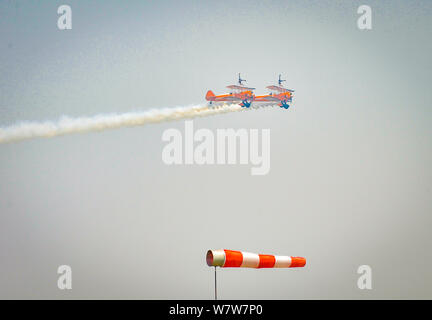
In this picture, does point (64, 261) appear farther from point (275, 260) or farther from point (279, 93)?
point (275, 260)

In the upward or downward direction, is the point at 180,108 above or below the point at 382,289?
above

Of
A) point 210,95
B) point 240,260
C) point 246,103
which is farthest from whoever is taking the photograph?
point 210,95

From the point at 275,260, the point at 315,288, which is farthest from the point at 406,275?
the point at 275,260

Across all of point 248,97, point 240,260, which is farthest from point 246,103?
point 240,260

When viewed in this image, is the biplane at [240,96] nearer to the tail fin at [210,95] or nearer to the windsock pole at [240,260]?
the tail fin at [210,95]

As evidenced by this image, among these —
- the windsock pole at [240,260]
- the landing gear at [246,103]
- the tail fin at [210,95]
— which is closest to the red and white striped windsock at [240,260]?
the windsock pole at [240,260]

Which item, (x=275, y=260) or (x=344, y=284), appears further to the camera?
(x=344, y=284)

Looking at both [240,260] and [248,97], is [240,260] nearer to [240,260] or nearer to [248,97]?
[240,260]
